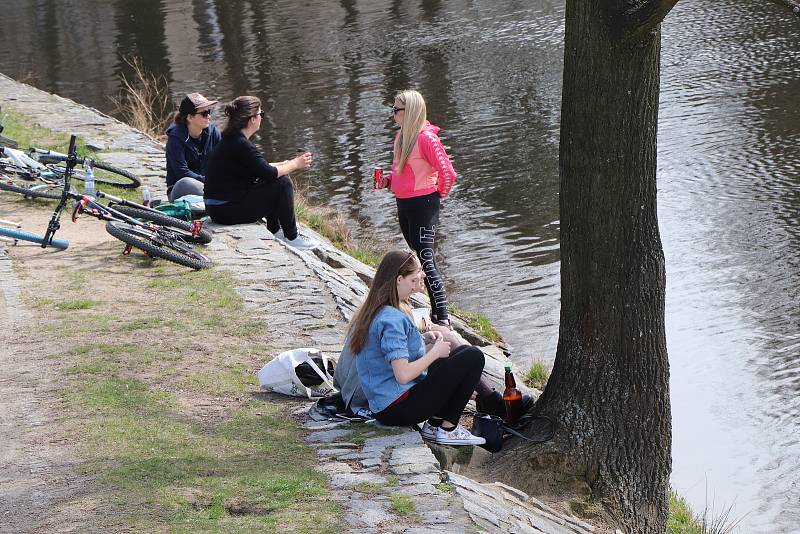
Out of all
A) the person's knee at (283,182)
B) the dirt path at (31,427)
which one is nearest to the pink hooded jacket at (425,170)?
the person's knee at (283,182)

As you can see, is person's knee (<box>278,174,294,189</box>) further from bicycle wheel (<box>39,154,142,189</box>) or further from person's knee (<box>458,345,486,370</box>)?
person's knee (<box>458,345,486,370</box>)

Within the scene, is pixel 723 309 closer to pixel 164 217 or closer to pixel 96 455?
pixel 164 217

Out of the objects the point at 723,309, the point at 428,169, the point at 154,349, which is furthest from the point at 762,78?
the point at 154,349

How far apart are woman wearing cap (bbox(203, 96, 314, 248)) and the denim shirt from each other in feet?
12.6

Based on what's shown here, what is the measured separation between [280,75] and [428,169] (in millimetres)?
17079

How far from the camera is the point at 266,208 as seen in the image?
33.2ft

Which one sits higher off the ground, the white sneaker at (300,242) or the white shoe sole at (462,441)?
the white shoe sole at (462,441)

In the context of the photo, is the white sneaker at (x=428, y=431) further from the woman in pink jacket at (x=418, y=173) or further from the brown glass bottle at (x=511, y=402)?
the woman in pink jacket at (x=418, y=173)

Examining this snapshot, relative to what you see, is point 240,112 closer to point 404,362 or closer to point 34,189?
point 34,189

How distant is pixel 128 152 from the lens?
14.3 metres

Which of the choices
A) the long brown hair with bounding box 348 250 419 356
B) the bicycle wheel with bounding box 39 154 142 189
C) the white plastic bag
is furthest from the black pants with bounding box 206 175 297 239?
the long brown hair with bounding box 348 250 419 356

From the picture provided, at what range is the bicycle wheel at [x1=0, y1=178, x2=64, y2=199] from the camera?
11.1m

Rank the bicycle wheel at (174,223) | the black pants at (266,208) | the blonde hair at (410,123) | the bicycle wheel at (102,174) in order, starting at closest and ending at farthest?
the blonde hair at (410,123), the bicycle wheel at (174,223), the black pants at (266,208), the bicycle wheel at (102,174)

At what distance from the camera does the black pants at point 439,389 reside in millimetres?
6227
